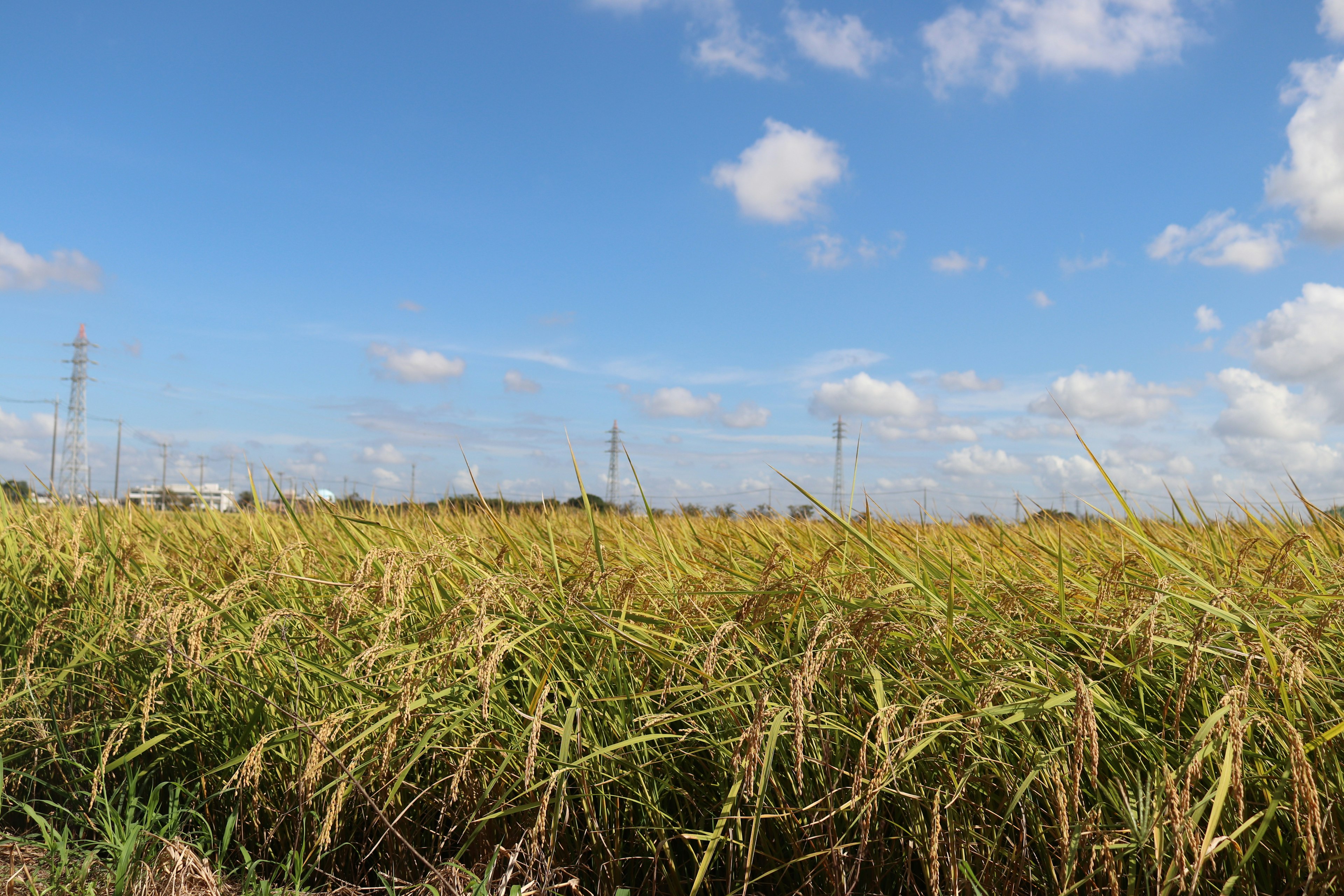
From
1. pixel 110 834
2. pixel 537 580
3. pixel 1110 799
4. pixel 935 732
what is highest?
pixel 537 580

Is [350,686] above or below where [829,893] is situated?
above

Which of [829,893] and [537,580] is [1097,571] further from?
[537,580]

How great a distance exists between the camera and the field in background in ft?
6.85

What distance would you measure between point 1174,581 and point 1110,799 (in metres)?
0.99

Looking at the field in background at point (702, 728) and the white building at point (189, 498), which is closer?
the field in background at point (702, 728)

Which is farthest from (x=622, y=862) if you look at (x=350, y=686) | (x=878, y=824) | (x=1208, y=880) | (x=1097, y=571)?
(x=1097, y=571)

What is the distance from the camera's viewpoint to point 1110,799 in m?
2.22

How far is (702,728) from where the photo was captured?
249cm

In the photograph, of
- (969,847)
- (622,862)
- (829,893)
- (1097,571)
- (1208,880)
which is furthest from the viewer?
(1097,571)

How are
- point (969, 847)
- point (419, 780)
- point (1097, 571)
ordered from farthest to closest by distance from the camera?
point (1097, 571)
point (419, 780)
point (969, 847)

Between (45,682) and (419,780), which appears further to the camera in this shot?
(45,682)

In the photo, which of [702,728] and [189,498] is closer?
[702,728]

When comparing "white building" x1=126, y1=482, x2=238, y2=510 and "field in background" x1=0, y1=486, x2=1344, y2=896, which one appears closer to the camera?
"field in background" x1=0, y1=486, x2=1344, y2=896

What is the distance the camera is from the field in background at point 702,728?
209cm
